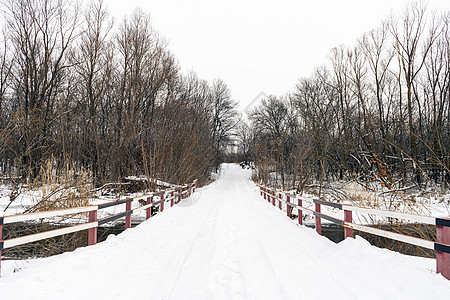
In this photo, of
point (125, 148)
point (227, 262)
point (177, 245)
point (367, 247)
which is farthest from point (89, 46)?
point (367, 247)

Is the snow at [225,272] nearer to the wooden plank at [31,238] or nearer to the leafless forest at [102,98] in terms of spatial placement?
the wooden plank at [31,238]

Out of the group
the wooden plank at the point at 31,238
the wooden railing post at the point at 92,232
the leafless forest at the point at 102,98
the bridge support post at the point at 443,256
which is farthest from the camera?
the leafless forest at the point at 102,98

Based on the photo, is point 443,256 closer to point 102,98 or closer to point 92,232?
point 92,232

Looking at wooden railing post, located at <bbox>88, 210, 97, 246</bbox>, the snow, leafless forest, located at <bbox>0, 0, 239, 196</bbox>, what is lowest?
the snow

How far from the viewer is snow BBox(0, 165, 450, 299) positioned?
3094 millimetres

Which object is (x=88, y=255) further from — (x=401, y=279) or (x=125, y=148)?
(x=125, y=148)

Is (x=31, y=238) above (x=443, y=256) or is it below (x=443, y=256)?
above

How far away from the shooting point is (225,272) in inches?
154

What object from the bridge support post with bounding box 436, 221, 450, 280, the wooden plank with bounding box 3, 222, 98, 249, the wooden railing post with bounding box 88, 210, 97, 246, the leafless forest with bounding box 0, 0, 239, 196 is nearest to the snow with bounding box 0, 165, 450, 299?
the bridge support post with bounding box 436, 221, 450, 280

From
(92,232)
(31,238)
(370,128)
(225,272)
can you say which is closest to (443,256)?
(225,272)

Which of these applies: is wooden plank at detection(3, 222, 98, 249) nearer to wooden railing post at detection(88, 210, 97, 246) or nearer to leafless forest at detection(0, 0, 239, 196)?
wooden railing post at detection(88, 210, 97, 246)

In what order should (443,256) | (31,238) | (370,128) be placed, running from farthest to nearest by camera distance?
(370,128), (31,238), (443,256)

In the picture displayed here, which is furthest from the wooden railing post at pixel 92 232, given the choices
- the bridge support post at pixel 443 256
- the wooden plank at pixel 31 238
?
the bridge support post at pixel 443 256

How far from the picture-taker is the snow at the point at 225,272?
3094 millimetres
